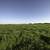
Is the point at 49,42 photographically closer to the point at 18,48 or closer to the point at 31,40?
the point at 31,40

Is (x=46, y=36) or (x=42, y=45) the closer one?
(x=42, y=45)

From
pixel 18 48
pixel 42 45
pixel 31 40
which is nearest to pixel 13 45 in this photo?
pixel 18 48

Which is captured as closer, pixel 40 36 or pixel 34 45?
pixel 34 45

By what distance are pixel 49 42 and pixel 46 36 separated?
1.84 m

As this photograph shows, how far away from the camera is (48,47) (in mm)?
20828

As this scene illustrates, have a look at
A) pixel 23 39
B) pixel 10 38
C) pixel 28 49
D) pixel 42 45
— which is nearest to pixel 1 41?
pixel 10 38

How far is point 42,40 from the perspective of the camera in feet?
77.3

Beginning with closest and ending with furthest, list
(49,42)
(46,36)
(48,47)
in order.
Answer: (48,47)
(49,42)
(46,36)

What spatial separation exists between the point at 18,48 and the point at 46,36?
5.50 m

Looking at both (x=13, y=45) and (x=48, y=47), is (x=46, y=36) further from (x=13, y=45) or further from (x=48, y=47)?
(x=13, y=45)

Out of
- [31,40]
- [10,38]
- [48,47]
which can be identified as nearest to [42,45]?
[48,47]

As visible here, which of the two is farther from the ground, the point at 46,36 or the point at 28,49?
the point at 46,36

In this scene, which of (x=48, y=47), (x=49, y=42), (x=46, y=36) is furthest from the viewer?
(x=46, y=36)

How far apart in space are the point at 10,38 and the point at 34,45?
558 centimetres
